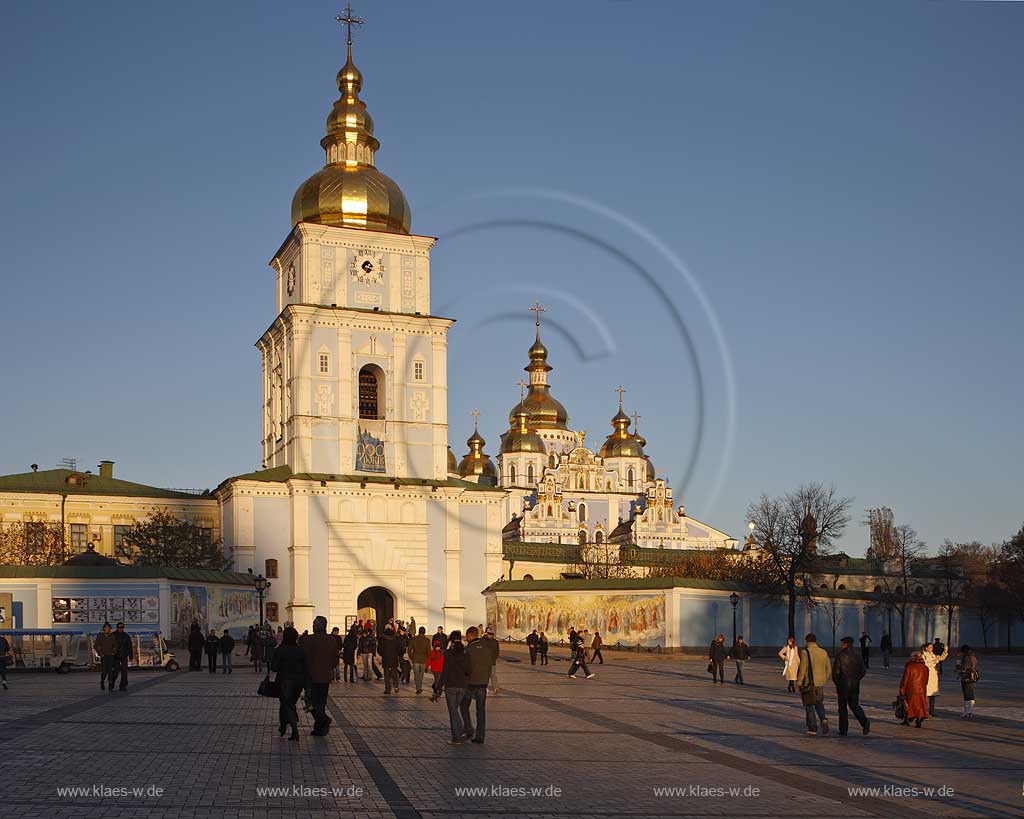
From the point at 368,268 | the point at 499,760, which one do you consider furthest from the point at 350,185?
the point at 499,760

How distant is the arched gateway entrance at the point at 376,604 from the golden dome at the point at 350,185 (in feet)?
62.4

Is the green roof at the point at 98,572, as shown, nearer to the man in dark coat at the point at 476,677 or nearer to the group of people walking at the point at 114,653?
the group of people walking at the point at 114,653

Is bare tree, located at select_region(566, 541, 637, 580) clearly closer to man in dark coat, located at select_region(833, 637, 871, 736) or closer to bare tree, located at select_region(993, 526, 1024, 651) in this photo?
bare tree, located at select_region(993, 526, 1024, 651)

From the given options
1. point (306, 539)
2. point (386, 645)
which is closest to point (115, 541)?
point (306, 539)

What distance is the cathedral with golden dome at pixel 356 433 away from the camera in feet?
208

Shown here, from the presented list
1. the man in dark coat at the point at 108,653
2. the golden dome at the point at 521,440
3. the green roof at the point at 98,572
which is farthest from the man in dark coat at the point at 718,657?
the golden dome at the point at 521,440

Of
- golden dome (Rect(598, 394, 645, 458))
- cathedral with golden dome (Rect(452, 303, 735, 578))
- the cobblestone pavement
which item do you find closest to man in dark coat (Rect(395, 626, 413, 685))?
the cobblestone pavement

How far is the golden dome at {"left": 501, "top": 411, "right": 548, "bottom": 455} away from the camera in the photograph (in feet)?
411

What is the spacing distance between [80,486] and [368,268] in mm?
19566

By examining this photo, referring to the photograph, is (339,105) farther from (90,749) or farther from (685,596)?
(90,749)

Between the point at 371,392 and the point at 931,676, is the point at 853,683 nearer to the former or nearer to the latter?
the point at 931,676

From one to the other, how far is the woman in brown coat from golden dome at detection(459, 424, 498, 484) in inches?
3978

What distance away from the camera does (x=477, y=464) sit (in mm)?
125812

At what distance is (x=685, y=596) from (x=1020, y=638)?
40.0 meters
